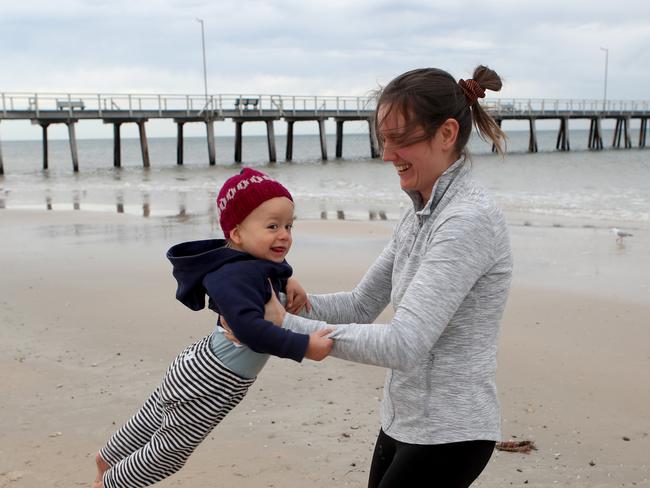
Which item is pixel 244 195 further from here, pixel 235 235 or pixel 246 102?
pixel 246 102

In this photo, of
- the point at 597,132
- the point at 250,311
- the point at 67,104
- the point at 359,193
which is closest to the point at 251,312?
the point at 250,311

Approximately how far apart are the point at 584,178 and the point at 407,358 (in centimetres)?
3135

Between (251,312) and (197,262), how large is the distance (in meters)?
0.32

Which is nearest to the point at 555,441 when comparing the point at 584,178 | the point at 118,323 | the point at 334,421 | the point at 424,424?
the point at 334,421

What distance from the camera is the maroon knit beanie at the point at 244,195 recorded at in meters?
2.21

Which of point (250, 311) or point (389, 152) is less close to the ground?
point (389, 152)

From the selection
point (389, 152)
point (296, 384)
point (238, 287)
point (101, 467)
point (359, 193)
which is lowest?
point (359, 193)

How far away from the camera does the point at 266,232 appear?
7.20 feet

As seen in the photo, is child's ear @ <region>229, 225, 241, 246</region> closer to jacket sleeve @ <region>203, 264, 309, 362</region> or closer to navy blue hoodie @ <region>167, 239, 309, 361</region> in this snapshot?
navy blue hoodie @ <region>167, 239, 309, 361</region>

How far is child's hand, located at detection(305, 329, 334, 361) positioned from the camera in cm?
188

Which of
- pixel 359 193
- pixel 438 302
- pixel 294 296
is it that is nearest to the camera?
pixel 438 302

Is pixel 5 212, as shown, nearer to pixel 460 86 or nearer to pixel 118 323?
pixel 118 323

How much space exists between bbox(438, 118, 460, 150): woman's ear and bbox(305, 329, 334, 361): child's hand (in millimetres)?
585

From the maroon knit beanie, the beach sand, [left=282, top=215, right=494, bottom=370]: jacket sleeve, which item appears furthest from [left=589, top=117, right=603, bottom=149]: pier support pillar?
[left=282, top=215, right=494, bottom=370]: jacket sleeve
